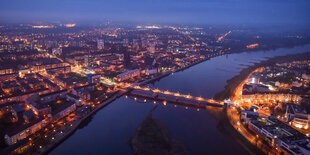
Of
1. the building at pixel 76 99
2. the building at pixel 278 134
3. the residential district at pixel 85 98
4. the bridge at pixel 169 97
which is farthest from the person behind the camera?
the bridge at pixel 169 97

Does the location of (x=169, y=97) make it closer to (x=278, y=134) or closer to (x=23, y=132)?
(x=278, y=134)

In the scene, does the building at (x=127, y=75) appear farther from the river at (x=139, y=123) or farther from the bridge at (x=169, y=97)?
the river at (x=139, y=123)

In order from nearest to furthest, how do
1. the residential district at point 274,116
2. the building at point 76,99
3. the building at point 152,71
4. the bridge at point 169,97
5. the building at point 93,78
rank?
the residential district at point 274,116 < the building at point 76,99 < the bridge at point 169,97 < the building at point 93,78 < the building at point 152,71

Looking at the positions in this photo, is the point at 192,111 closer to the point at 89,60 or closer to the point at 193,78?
the point at 193,78

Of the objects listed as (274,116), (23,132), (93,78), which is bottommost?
(23,132)

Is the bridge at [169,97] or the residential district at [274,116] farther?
the bridge at [169,97]

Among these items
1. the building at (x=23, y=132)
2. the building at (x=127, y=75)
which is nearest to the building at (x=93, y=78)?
the building at (x=127, y=75)

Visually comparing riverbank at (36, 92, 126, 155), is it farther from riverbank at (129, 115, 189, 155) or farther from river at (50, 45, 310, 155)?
riverbank at (129, 115, 189, 155)

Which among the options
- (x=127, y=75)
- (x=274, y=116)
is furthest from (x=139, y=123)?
(x=127, y=75)
